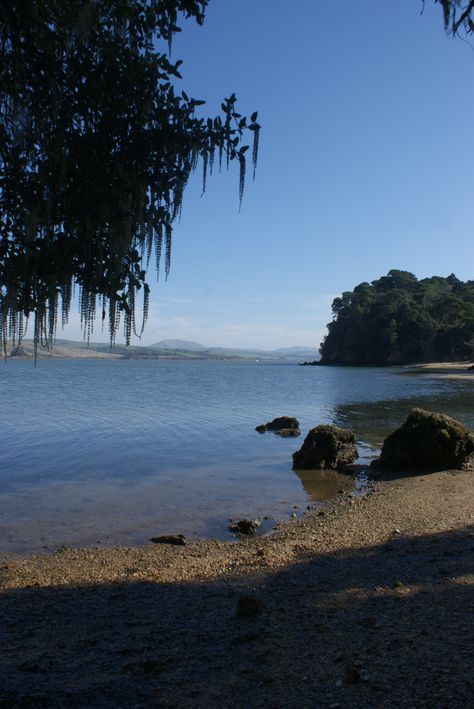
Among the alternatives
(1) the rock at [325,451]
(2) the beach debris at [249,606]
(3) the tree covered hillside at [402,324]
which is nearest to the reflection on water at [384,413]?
(1) the rock at [325,451]

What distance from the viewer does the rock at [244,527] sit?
11.1 m

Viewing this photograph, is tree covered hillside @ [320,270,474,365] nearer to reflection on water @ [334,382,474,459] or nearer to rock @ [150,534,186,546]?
reflection on water @ [334,382,474,459]

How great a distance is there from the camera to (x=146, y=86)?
4.94m

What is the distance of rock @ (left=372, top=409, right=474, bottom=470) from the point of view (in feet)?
53.2

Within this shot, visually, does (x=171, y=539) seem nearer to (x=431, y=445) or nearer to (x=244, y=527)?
(x=244, y=527)

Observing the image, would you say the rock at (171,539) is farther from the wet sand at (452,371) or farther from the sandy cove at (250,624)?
the wet sand at (452,371)

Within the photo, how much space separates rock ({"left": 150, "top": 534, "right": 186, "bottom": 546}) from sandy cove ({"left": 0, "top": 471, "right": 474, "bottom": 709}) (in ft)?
1.10

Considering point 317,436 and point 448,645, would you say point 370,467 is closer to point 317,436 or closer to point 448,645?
point 317,436

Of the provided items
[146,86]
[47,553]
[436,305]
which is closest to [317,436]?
[47,553]

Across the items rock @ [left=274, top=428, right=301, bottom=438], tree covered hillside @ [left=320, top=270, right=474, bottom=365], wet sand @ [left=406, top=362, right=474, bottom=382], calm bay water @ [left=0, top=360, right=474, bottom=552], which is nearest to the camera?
calm bay water @ [left=0, top=360, right=474, bottom=552]

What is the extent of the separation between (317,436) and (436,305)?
121016mm

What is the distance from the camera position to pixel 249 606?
239 inches

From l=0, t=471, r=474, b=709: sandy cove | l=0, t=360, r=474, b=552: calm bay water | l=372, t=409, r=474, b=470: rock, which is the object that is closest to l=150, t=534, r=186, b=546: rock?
l=0, t=471, r=474, b=709: sandy cove

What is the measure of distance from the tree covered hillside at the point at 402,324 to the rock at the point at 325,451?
102247 mm
